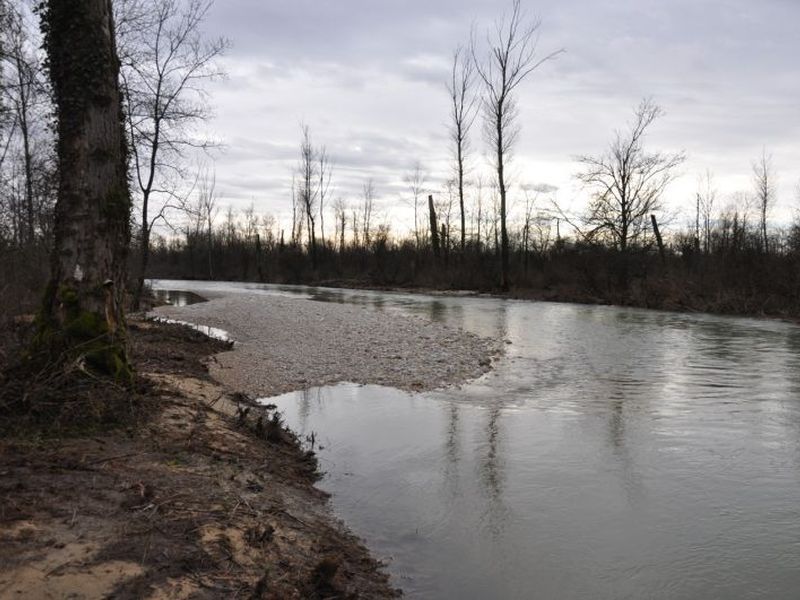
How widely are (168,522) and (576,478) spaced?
4.34 meters

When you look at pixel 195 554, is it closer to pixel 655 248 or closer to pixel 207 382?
pixel 207 382

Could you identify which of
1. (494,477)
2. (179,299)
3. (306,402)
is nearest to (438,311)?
(306,402)

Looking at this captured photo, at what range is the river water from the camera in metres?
4.84

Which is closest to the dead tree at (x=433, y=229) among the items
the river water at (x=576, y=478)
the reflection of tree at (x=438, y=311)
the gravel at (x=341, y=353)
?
the reflection of tree at (x=438, y=311)

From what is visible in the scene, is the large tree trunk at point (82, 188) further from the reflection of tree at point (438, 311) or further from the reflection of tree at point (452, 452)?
the reflection of tree at point (438, 311)

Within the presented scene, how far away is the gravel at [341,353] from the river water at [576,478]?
818mm

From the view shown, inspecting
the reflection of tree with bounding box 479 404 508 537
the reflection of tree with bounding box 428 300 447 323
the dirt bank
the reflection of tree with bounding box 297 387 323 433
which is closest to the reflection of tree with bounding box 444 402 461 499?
the reflection of tree with bounding box 479 404 508 537

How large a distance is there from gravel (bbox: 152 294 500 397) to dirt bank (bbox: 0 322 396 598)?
4.49 metres

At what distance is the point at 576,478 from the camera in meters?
6.80

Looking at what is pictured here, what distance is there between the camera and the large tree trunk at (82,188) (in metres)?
6.72

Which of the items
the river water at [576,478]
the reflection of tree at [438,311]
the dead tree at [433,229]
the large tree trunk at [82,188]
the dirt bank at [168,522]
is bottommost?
the river water at [576,478]

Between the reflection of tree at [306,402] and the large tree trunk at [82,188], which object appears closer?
the large tree trunk at [82,188]

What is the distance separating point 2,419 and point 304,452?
333 centimetres

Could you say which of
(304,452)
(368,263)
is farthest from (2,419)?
(368,263)
